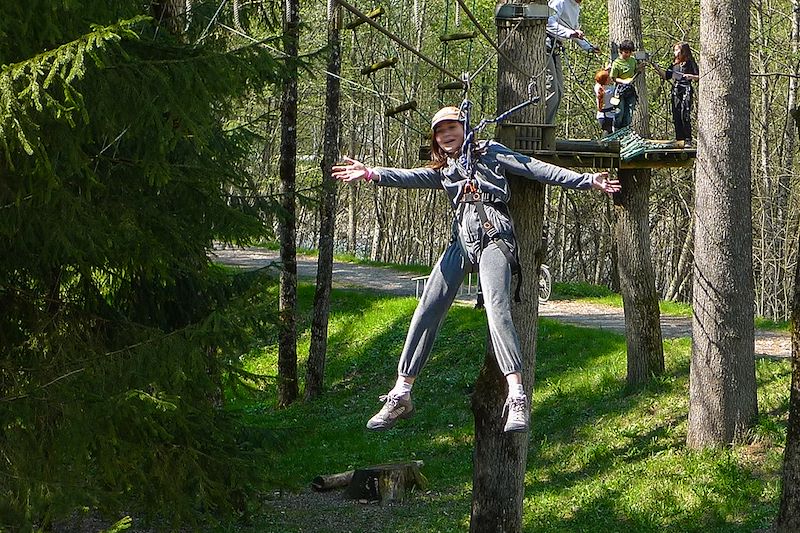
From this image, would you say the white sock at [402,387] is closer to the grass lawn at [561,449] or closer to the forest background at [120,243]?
the forest background at [120,243]

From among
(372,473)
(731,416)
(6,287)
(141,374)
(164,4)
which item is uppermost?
(164,4)

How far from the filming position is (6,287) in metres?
9.41

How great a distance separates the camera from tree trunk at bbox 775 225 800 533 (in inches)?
357

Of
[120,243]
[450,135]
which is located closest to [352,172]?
[450,135]

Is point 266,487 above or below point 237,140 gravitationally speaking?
below

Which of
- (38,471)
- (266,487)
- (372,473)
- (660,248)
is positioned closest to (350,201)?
(660,248)

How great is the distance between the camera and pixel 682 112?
14.4m

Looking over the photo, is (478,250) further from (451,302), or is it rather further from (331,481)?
(331,481)

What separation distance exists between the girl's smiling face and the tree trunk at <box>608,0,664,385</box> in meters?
8.88

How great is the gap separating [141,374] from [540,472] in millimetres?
7401

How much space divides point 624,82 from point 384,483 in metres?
5.96

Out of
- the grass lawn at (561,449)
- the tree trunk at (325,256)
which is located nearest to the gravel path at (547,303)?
the grass lawn at (561,449)

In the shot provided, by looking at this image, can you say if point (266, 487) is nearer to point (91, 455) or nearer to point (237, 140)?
point (91, 455)

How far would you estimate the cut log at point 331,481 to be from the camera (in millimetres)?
15664
